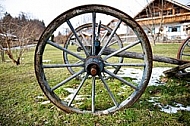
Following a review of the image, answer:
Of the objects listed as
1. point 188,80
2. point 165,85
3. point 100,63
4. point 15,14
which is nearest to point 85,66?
point 100,63

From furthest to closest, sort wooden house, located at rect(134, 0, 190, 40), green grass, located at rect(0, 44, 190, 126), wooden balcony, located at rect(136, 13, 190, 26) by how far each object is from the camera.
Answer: wooden balcony, located at rect(136, 13, 190, 26) < wooden house, located at rect(134, 0, 190, 40) < green grass, located at rect(0, 44, 190, 126)

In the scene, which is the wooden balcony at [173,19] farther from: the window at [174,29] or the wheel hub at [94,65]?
the wheel hub at [94,65]

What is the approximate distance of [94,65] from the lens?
8.23 ft

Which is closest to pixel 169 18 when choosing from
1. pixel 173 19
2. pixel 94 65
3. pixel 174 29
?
pixel 173 19

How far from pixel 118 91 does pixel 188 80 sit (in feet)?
6.26

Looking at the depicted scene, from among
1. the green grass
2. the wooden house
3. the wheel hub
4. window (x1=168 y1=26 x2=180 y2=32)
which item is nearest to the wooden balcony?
the wooden house

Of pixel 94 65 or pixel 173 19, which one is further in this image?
pixel 173 19

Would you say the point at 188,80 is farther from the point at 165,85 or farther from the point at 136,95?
the point at 136,95

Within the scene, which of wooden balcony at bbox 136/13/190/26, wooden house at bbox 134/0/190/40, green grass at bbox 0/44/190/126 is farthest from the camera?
wooden balcony at bbox 136/13/190/26

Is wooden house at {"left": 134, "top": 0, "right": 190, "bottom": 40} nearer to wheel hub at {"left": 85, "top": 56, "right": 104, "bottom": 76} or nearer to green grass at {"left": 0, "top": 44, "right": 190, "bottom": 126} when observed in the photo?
green grass at {"left": 0, "top": 44, "right": 190, "bottom": 126}

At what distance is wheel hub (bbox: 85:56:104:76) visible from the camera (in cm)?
249

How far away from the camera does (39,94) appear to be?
145 inches

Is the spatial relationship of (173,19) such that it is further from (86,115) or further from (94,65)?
(86,115)

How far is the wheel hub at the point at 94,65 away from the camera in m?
2.49
